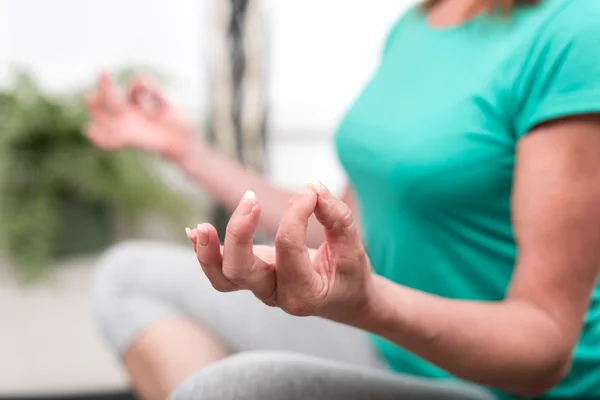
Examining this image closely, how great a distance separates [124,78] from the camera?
4.88 ft

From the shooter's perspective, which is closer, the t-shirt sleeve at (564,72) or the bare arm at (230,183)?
the t-shirt sleeve at (564,72)

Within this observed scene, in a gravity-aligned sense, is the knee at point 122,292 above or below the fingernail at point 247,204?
below

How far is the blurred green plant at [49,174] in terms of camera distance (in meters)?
1.43

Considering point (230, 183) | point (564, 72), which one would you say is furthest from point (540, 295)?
point (230, 183)

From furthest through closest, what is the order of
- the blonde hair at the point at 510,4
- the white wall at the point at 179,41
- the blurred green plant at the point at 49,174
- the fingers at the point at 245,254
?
the white wall at the point at 179,41 < the blurred green plant at the point at 49,174 < the blonde hair at the point at 510,4 < the fingers at the point at 245,254

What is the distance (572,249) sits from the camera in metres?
0.48

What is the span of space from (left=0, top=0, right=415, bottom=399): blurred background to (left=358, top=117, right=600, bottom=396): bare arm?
40.3 inches

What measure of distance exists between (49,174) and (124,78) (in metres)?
0.28

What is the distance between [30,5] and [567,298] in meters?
1.50

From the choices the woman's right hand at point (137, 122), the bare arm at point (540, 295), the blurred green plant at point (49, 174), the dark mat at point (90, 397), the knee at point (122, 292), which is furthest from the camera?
the blurred green plant at point (49, 174)

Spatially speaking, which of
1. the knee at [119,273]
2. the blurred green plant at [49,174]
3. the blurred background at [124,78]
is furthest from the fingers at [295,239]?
the blurred green plant at [49,174]

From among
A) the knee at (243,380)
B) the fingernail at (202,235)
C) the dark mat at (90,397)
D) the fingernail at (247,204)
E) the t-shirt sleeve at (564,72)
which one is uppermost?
the t-shirt sleeve at (564,72)

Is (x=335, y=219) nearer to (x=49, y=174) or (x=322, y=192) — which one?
(x=322, y=192)

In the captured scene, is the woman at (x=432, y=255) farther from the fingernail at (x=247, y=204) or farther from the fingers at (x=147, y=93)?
the fingers at (x=147, y=93)
